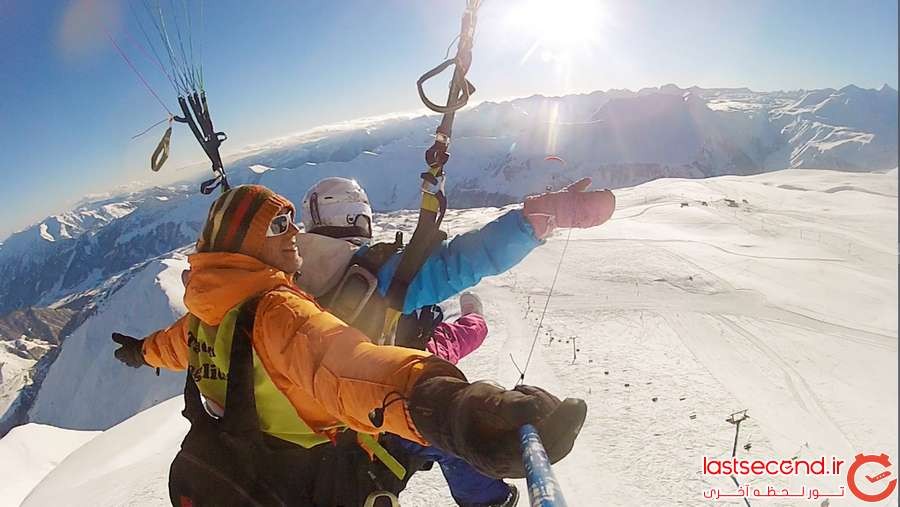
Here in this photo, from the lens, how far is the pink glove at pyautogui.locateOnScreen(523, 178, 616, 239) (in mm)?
2605

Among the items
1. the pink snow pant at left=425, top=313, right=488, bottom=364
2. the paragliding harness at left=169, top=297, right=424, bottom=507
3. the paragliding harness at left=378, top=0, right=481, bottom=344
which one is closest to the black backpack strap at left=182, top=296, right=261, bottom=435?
the paragliding harness at left=169, top=297, right=424, bottom=507

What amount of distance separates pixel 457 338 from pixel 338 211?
53.0 inches

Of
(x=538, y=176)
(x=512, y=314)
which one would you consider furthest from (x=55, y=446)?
(x=538, y=176)

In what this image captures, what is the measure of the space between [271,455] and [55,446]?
42.1ft

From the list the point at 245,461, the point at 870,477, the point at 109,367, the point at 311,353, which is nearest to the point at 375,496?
the point at 245,461

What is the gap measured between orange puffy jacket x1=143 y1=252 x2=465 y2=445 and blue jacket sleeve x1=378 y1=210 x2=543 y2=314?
40.1 inches

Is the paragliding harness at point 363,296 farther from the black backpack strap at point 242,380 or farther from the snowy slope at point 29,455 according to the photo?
the snowy slope at point 29,455

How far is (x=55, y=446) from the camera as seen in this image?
37.8 feet

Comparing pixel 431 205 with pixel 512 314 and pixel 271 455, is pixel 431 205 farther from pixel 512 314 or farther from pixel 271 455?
pixel 512 314

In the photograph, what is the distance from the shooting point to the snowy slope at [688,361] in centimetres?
550

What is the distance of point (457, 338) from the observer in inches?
158

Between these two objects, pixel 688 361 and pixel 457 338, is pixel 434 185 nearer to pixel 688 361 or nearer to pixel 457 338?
pixel 457 338

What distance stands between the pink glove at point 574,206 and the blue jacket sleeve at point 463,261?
0.22 meters

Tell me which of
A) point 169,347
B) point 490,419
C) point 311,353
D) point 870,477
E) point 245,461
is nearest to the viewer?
point 490,419
